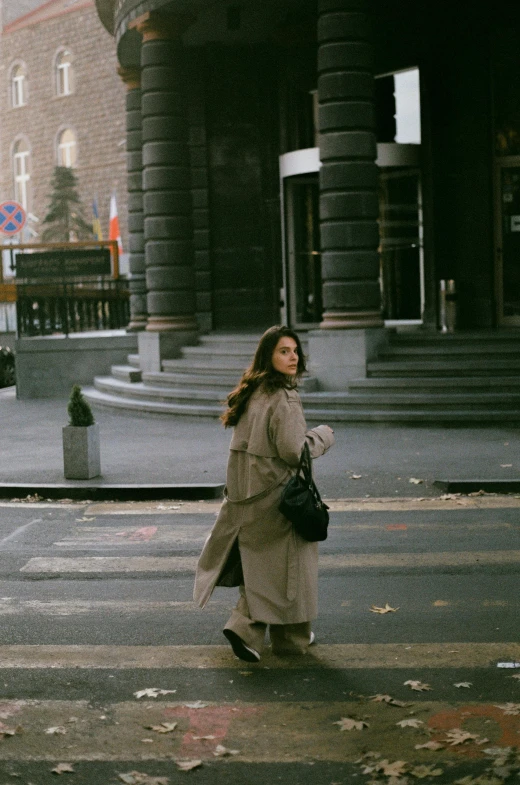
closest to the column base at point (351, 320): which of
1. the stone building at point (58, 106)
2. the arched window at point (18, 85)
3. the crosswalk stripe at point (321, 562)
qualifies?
the crosswalk stripe at point (321, 562)

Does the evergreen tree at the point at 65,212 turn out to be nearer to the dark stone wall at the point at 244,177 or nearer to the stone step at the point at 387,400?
the dark stone wall at the point at 244,177

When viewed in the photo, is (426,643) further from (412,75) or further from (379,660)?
(412,75)

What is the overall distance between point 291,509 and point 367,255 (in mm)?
11617

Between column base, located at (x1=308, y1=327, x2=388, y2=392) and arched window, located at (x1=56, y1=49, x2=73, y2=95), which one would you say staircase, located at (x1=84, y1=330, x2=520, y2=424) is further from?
arched window, located at (x1=56, y1=49, x2=73, y2=95)

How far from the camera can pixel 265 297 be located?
23047 mm

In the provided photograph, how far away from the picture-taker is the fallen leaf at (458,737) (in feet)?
15.1

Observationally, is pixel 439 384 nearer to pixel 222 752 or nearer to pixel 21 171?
pixel 222 752

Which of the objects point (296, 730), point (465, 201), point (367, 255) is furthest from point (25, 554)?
point (465, 201)

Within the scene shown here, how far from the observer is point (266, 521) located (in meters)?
5.81

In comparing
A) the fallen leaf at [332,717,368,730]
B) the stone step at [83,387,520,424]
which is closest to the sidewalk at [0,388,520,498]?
the stone step at [83,387,520,424]

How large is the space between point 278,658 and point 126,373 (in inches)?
591

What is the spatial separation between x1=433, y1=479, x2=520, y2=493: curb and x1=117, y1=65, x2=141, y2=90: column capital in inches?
613

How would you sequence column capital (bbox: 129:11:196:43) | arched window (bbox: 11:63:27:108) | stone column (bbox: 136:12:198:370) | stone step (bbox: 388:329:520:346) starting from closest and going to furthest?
stone step (bbox: 388:329:520:346) < column capital (bbox: 129:11:196:43) < stone column (bbox: 136:12:198:370) < arched window (bbox: 11:63:27:108)

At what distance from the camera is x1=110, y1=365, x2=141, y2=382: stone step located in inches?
788
